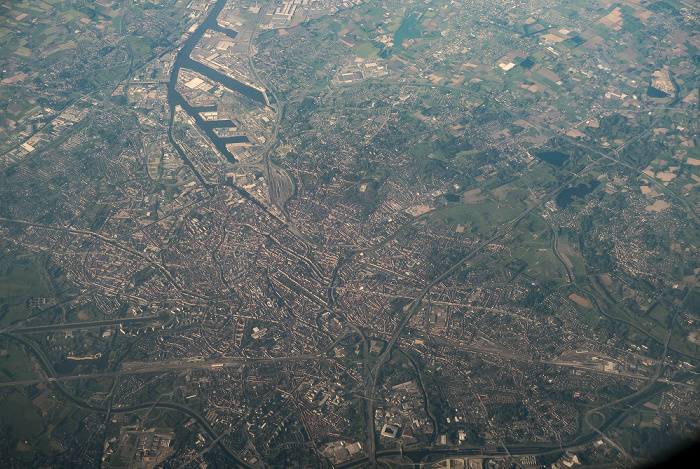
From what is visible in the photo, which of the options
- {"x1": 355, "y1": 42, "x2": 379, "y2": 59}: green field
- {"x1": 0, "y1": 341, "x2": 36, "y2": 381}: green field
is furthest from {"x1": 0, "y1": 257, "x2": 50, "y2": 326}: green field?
{"x1": 355, "y1": 42, "x2": 379, "y2": 59}: green field

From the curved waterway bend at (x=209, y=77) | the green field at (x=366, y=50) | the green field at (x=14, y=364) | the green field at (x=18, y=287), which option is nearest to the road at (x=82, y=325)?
the green field at (x=18, y=287)

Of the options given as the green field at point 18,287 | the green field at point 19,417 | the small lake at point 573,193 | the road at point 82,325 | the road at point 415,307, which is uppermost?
the green field at point 18,287

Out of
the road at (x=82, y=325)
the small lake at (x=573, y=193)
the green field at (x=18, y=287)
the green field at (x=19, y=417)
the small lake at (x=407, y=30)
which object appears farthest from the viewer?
the small lake at (x=407, y=30)

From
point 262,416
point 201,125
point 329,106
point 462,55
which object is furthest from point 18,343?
point 462,55

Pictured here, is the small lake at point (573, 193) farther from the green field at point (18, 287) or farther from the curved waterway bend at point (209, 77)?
the green field at point (18, 287)

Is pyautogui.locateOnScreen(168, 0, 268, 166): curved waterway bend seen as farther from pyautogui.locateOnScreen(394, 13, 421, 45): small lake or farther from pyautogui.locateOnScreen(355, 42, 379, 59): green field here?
pyautogui.locateOnScreen(394, 13, 421, 45): small lake
